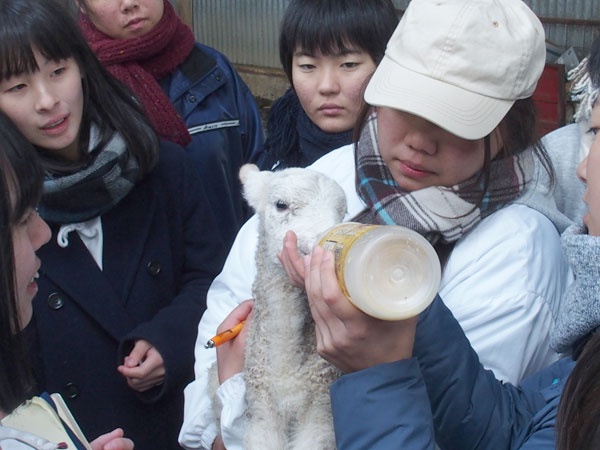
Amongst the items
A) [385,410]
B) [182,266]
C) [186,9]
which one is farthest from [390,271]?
[186,9]

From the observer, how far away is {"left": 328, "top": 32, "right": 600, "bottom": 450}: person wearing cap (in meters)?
A: 1.15

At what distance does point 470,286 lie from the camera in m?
1.41

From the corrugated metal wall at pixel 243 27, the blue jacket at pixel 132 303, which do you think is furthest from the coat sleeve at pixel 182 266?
the corrugated metal wall at pixel 243 27

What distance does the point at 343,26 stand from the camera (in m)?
2.26

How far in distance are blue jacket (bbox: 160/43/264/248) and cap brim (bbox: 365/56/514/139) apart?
1.53m

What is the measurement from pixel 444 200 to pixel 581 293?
37 cm

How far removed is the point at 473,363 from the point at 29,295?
984mm

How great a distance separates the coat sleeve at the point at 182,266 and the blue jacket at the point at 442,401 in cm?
102

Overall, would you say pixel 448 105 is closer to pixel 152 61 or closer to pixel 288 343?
pixel 288 343

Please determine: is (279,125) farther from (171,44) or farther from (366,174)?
(366,174)

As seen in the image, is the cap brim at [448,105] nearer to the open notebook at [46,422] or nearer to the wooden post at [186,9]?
the open notebook at [46,422]

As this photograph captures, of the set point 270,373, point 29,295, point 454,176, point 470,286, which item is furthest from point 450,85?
point 29,295

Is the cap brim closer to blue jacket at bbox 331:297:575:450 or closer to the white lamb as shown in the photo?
the white lamb

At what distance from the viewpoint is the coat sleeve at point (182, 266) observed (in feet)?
6.93
